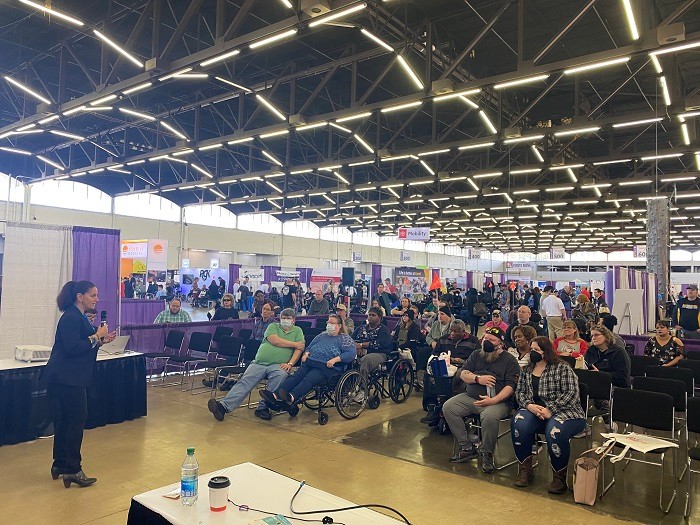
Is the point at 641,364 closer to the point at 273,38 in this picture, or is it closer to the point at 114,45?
the point at 273,38

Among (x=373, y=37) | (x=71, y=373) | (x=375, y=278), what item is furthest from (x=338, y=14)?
(x=375, y=278)

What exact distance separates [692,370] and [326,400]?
4109mm

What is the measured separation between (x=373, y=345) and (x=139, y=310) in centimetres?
829

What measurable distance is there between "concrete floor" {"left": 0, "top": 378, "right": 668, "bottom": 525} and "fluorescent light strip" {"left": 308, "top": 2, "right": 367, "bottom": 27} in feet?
14.9

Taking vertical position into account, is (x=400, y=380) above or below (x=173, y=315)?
below

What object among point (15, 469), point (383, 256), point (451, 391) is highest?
point (383, 256)

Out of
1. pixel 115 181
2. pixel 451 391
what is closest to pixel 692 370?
pixel 451 391

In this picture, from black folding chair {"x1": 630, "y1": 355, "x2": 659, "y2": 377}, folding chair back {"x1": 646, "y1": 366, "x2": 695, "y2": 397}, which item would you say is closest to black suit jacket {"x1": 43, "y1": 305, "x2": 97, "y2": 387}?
folding chair back {"x1": 646, "y1": 366, "x2": 695, "y2": 397}

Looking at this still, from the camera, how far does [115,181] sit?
22.8 metres

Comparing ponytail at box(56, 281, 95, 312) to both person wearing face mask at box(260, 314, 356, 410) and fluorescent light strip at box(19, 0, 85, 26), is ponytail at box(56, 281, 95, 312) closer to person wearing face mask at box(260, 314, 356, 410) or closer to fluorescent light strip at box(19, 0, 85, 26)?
person wearing face mask at box(260, 314, 356, 410)

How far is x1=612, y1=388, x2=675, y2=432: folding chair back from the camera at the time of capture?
157 inches

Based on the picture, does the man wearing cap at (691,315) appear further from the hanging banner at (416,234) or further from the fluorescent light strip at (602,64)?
the hanging banner at (416,234)

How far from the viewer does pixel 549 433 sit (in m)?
3.87

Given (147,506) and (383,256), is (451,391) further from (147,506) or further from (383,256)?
(383,256)
